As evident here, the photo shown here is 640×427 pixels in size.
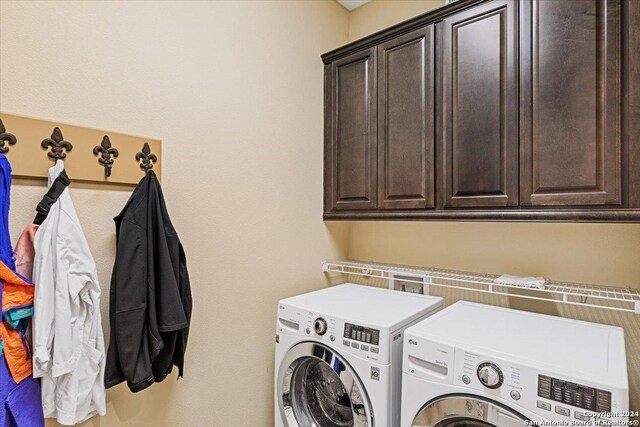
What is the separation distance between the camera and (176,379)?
150cm

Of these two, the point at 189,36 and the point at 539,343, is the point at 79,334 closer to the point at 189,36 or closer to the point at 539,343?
the point at 189,36

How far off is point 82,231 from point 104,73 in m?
0.60

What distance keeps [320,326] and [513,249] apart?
107 cm

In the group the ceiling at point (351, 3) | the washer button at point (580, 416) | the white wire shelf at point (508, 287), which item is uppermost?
the ceiling at point (351, 3)

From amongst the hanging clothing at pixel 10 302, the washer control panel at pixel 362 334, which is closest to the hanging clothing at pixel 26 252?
the hanging clothing at pixel 10 302

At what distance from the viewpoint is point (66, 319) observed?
1.06 metres

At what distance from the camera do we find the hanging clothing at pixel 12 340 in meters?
0.99

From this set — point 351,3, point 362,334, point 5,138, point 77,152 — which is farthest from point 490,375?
point 351,3

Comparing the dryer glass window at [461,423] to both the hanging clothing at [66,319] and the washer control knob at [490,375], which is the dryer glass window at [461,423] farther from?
the hanging clothing at [66,319]

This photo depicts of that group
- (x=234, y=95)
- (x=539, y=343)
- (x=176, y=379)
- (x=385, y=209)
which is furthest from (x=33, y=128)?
(x=539, y=343)

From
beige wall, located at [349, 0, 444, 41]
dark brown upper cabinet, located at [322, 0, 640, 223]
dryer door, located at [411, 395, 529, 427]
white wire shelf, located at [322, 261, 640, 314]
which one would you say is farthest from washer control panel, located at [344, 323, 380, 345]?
beige wall, located at [349, 0, 444, 41]

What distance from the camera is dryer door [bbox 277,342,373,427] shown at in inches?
61.2

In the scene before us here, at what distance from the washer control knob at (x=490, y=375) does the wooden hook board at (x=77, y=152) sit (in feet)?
4.67

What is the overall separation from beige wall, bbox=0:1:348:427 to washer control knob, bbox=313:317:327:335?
440 millimetres
